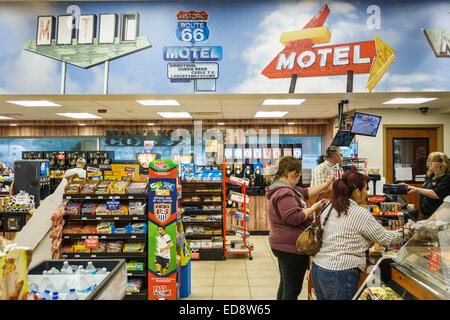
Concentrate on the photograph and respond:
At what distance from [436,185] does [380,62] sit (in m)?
1.74

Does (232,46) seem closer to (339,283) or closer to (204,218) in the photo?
(339,283)

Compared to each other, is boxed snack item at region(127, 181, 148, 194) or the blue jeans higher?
boxed snack item at region(127, 181, 148, 194)

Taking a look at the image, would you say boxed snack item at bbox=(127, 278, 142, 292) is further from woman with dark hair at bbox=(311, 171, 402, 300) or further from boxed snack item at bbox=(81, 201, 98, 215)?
woman with dark hair at bbox=(311, 171, 402, 300)

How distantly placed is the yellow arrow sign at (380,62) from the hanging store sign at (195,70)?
2043 mm

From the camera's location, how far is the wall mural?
4.13m

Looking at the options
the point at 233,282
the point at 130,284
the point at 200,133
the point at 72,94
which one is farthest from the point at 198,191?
the point at 200,133

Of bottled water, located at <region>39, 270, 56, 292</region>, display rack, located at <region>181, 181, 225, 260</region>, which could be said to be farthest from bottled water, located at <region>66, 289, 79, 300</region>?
display rack, located at <region>181, 181, 225, 260</region>

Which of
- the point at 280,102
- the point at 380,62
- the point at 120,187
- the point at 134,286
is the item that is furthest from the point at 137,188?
the point at 280,102

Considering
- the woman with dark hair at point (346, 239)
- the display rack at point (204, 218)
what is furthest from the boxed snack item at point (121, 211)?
the woman with dark hair at point (346, 239)

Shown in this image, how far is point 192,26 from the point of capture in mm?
4176

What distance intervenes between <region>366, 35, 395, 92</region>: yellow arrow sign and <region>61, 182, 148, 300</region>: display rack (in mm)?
3322

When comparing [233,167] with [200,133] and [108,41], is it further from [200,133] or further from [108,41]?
[108,41]

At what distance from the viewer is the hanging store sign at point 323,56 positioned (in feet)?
13.5

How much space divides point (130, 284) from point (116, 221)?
2.77 feet
